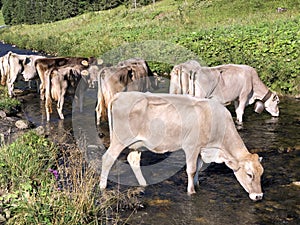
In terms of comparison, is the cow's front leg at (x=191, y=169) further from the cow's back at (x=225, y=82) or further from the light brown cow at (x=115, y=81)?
the light brown cow at (x=115, y=81)

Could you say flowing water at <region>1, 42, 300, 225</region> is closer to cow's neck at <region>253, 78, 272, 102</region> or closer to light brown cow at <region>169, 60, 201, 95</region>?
cow's neck at <region>253, 78, 272, 102</region>

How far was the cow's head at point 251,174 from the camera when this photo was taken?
7289 mm

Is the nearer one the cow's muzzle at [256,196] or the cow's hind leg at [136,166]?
the cow's muzzle at [256,196]

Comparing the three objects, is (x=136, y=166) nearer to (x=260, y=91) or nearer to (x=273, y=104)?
(x=260, y=91)

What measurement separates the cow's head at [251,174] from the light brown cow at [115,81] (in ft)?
18.6

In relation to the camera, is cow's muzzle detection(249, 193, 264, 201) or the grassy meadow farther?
cow's muzzle detection(249, 193, 264, 201)

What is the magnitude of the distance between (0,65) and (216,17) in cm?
2041

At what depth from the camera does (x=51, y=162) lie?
8516 millimetres

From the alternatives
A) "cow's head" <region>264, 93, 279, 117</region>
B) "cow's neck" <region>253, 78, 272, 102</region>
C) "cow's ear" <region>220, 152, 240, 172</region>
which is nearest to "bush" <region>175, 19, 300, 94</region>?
"cow's head" <region>264, 93, 279, 117</region>

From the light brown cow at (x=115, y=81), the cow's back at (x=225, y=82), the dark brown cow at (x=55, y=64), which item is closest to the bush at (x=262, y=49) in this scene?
the cow's back at (x=225, y=82)

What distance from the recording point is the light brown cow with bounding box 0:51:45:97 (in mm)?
17188

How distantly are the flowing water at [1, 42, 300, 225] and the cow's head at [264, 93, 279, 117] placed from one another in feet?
3.09

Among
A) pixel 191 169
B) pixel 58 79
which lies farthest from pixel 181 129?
pixel 58 79

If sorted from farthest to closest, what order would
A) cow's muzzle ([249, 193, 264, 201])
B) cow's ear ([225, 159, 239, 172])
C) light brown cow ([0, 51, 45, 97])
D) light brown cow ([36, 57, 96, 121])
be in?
light brown cow ([0, 51, 45, 97]) < light brown cow ([36, 57, 96, 121]) < cow's ear ([225, 159, 239, 172]) < cow's muzzle ([249, 193, 264, 201])
